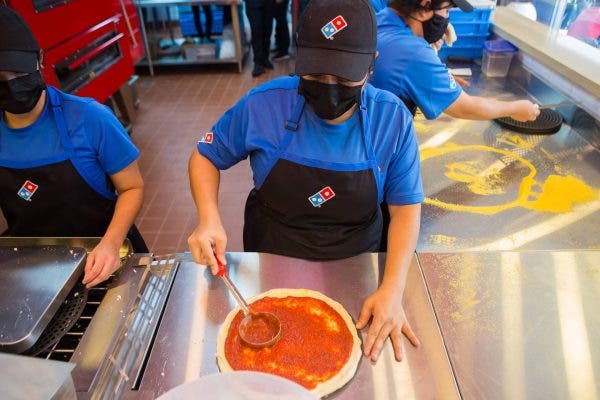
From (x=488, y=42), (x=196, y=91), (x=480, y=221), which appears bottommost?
(x=196, y=91)

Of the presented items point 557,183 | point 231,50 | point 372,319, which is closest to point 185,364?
point 372,319

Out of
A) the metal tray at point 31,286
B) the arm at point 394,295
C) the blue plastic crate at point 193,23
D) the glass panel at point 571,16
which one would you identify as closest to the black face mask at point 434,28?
the arm at point 394,295

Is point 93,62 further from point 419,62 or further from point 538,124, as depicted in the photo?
point 538,124

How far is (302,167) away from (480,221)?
0.81 m

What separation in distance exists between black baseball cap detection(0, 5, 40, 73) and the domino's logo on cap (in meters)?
0.96

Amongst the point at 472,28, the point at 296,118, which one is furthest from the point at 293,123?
the point at 472,28

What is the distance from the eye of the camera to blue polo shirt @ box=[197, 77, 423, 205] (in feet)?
4.33

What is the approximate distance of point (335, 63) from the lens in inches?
45.8

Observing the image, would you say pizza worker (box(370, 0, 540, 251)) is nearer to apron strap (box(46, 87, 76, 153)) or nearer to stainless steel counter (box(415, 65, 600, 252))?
stainless steel counter (box(415, 65, 600, 252))

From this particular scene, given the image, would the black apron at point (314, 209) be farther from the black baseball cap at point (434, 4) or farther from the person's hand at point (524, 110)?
the person's hand at point (524, 110)

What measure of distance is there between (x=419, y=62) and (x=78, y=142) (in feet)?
4.48

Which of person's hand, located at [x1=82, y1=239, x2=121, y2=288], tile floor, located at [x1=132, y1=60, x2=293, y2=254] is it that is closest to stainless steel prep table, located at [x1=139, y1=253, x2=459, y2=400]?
person's hand, located at [x1=82, y1=239, x2=121, y2=288]

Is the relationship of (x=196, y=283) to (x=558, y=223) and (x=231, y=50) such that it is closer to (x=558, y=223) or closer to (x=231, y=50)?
(x=558, y=223)

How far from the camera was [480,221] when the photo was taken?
5.49ft
